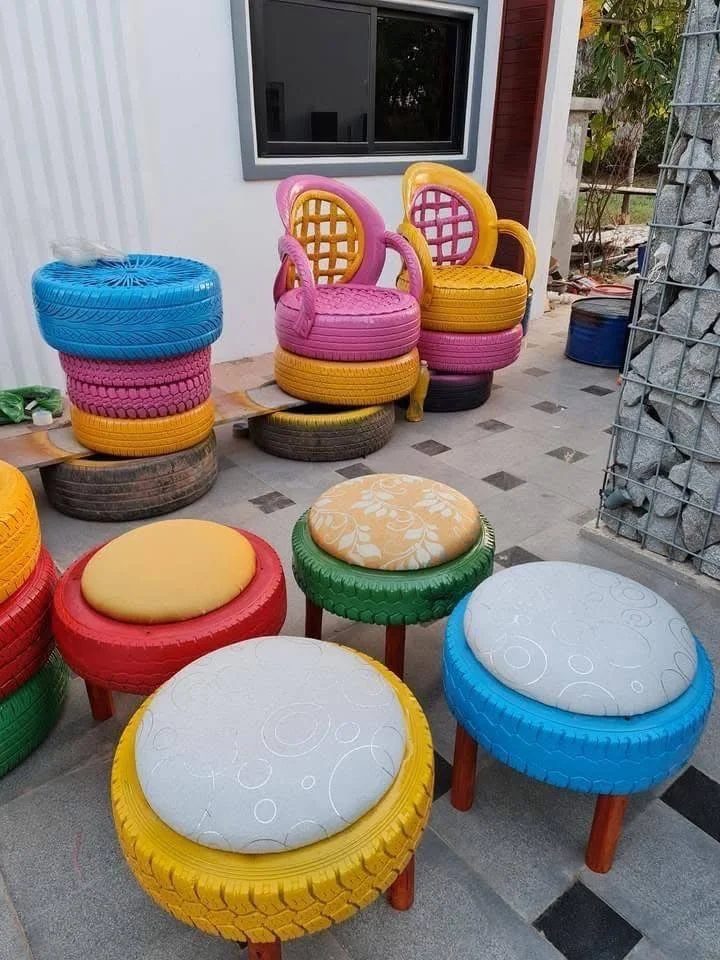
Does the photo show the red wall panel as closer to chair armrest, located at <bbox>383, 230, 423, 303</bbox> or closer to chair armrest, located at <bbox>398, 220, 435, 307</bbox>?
chair armrest, located at <bbox>398, 220, 435, 307</bbox>

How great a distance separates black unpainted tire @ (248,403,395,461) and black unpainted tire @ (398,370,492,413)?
535mm

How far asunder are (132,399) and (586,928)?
2095mm

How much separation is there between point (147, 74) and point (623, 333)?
3.07m

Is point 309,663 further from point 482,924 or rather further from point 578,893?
point 578,893

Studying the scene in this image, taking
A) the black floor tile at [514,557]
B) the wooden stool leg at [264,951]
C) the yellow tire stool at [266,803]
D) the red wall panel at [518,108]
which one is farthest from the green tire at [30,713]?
the red wall panel at [518,108]

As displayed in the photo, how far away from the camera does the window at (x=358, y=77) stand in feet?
12.5

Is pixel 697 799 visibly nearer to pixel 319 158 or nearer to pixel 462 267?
pixel 462 267

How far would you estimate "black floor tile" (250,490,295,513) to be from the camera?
2754 mm

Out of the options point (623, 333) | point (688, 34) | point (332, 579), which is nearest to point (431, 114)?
point (623, 333)

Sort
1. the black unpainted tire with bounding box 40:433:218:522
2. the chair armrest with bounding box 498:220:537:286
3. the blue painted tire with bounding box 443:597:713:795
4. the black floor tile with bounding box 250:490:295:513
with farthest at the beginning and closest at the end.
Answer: the chair armrest with bounding box 498:220:537:286
the black floor tile with bounding box 250:490:295:513
the black unpainted tire with bounding box 40:433:218:522
the blue painted tire with bounding box 443:597:713:795

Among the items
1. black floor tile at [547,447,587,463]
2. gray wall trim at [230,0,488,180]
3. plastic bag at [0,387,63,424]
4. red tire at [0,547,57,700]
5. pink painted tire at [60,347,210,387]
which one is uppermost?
gray wall trim at [230,0,488,180]

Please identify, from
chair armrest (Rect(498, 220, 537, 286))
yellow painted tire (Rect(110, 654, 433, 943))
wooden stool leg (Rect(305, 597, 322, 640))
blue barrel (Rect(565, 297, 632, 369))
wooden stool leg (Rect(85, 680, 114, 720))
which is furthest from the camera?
blue barrel (Rect(565, 297, 632, 369))

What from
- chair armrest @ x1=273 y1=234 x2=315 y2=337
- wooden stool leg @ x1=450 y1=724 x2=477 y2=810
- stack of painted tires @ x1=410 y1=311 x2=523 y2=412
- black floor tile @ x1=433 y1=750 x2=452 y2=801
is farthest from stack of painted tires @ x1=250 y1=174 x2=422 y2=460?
wooden stool leg @ x1=450 y1=724 x2=477 y2=810

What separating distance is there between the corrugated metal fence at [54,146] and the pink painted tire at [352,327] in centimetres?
108
